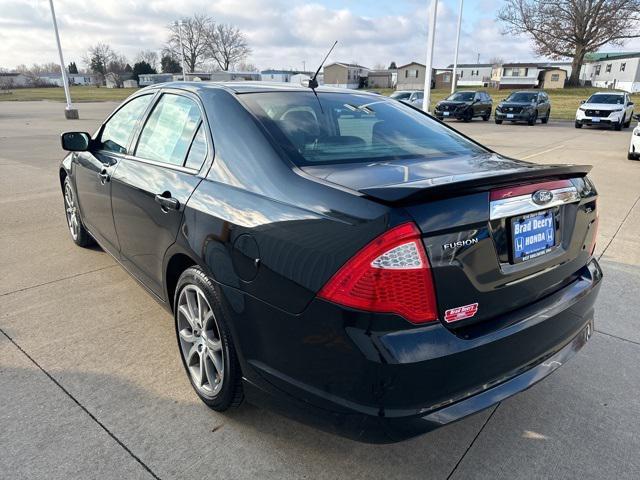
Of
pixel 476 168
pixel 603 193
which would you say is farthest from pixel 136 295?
pixel 603 193

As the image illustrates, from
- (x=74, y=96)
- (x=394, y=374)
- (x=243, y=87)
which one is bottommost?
(x=74, y=96)

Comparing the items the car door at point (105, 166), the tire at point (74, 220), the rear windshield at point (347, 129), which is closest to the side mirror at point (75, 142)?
the car door at point (105, 166)

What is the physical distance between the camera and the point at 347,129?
9.02ft

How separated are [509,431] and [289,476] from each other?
112 centimetres

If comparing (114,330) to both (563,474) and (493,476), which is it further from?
(563,474)

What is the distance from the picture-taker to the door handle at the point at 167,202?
2.47 m

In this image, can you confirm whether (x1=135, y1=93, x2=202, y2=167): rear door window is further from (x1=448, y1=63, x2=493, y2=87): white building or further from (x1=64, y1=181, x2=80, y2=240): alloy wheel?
(x1=448, y1=63, x2=493, y2=87): white building

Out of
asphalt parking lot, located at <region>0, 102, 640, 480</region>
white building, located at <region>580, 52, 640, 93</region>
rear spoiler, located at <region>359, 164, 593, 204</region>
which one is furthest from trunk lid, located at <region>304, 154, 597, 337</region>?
white building, located at <region>580, 52, 640, 93</region>

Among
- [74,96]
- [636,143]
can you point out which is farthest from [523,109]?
[74,96]

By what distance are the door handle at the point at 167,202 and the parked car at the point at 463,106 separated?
2527cm

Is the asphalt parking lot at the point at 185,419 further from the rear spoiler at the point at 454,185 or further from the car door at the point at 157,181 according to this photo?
the rear spoiler at the point at 454,185

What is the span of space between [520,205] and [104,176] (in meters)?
2.85

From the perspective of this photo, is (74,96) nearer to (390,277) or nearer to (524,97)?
(524,97)

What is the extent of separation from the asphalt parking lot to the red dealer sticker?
2.68 feet
